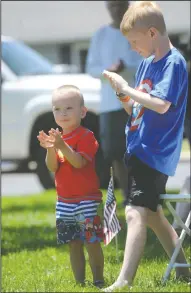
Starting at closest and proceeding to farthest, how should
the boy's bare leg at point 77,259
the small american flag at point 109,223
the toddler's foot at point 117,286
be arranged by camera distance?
the toddler's foot at point 117,286 < the small american flag at point 109,223 < the boy's bare leg at point 77,259

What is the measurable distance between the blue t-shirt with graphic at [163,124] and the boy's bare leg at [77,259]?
0.68 meters

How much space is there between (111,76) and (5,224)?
4459mm

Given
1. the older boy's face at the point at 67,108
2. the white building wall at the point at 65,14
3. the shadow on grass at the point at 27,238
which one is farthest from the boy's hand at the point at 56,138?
the white building wall at the point at 65,14

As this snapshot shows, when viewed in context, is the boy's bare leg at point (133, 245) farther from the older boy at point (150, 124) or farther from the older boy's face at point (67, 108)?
the older boy's face at point (67, 108)

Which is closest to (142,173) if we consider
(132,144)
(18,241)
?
(132,144)

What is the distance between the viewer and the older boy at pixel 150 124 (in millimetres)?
4902

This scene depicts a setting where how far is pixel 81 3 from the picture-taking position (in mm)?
10711

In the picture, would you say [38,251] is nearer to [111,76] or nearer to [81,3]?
[111,76]

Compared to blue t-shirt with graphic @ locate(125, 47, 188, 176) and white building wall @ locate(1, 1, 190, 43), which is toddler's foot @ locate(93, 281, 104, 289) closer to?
blue t-shirt with graphic @ locate(125, 47, 188, 176)

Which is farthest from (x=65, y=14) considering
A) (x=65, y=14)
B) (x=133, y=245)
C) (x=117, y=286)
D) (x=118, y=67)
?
(x=117, y=286)

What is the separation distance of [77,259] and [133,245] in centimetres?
56

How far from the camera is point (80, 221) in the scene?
5.23 meters

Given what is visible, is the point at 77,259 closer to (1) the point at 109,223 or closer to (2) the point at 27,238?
(1) the point at 109,223

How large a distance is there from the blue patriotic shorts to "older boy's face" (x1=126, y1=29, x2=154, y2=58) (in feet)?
3.02
